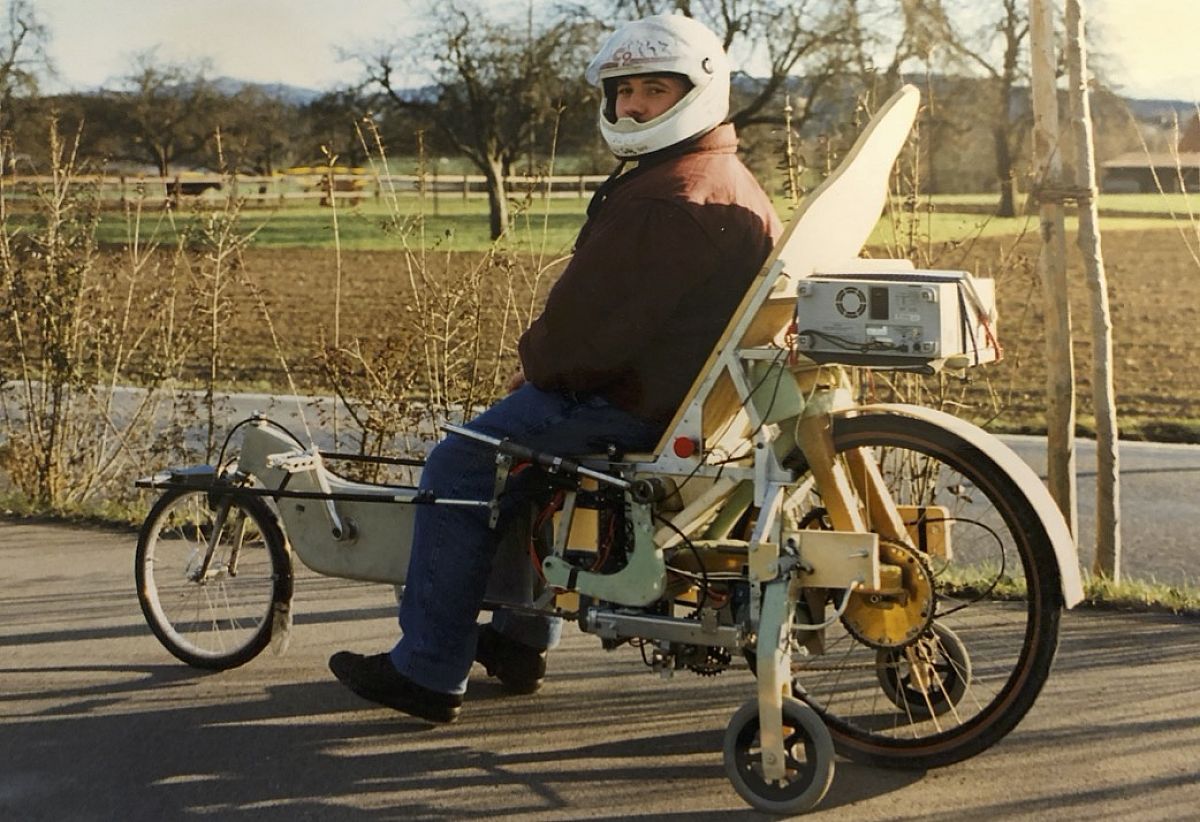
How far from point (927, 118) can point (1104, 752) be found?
4.49 metres

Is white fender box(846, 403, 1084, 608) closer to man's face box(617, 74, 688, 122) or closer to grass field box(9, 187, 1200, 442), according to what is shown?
man's face box(617, 74, 688, 122)

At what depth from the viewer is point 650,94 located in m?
4.66

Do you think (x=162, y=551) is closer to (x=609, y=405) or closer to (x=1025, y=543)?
(x=609, y=405)

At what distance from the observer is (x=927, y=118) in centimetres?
842

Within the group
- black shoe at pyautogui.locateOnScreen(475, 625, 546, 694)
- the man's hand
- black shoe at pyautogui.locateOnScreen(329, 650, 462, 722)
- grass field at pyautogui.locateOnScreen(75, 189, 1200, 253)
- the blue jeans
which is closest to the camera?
the blue jeans

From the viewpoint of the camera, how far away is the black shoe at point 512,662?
5391 mm

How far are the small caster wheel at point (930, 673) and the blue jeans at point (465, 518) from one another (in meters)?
0.97

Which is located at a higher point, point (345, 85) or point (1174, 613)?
point (345, 85)

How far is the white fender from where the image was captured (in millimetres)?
4332

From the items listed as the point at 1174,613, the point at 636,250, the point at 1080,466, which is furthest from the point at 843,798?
the point at 1080,466

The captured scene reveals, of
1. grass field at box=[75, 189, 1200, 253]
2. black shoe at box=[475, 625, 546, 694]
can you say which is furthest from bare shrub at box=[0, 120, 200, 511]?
grass field at box=[75, 189, 1200, 253]

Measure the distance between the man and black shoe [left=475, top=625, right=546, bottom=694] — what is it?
1.37 ft

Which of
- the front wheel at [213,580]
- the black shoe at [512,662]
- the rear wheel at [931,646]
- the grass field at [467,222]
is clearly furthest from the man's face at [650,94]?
the grass field at [467,222]

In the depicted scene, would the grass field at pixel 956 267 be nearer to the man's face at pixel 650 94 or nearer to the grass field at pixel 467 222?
the grass field at pixel 467 222
